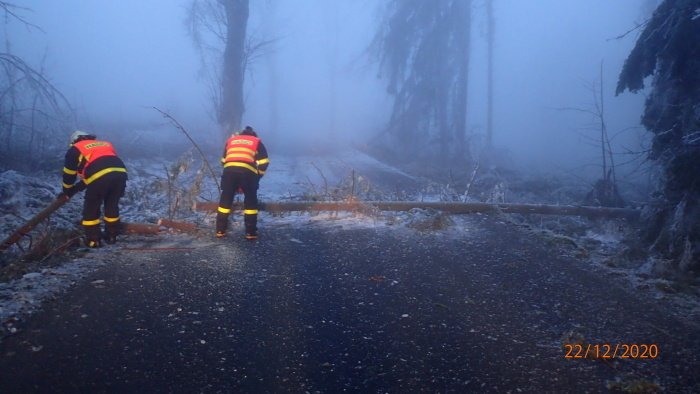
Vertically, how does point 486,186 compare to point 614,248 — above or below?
above

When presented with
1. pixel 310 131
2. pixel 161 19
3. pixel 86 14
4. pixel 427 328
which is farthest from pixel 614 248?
pixel 161 19

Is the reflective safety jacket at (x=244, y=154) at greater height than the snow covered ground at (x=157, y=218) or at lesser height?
greater

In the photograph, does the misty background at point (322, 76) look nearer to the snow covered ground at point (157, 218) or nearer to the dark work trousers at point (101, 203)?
the snow covered ground at point (157, 218)

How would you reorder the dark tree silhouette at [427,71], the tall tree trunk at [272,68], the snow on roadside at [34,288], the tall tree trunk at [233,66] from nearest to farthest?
the snow on roadside at [34,288], the tall tree trunk at [233,66], the dark tree silhouette at [427,71], the tall tree trunk at [272,68]

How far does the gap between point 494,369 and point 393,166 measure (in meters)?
15.5

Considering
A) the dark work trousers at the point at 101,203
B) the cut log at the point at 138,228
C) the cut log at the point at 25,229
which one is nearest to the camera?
the cut log at the point at 25,229

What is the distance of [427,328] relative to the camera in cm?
355

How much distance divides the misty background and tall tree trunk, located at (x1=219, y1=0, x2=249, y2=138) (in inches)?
99.0

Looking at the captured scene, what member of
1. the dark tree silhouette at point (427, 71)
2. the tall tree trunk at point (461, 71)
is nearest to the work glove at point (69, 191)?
the dark tree silhouette at point (427, 71)

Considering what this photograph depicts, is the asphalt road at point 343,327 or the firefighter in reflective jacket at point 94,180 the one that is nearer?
the asphalt road at point 343,327

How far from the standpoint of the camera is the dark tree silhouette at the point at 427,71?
18.7 meters

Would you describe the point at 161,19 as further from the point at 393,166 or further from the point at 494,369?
the point at 494,369
